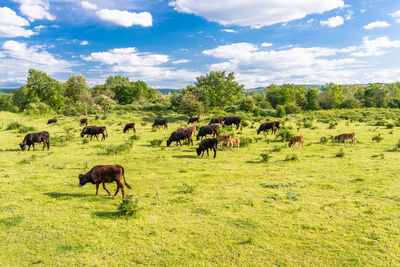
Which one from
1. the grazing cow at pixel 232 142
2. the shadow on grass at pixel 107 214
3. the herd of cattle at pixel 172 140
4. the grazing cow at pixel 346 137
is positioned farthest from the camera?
the grazing cow at pixel 346 137

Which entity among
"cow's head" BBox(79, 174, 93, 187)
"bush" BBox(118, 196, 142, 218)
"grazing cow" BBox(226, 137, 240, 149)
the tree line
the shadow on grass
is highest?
the tree line

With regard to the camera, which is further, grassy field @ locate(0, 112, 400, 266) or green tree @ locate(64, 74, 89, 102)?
green tree @ locate(64, 74, 89, 102)

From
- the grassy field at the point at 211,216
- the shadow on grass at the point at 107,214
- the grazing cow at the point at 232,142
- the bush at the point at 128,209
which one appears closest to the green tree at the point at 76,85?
the grassy field at the point at 211,216

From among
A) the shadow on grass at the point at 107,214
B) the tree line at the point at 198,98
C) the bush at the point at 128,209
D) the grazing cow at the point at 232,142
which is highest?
the tree line at the point at 198,98

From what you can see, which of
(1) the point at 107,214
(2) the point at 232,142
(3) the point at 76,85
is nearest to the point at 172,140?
(2) the point at 232,142

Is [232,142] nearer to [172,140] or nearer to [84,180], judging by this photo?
[172,140]

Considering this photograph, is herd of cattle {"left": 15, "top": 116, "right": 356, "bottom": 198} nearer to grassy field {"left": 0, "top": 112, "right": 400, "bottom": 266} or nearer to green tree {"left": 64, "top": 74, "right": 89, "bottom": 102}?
grassy field {"left": 0, "top": 112, "right": 400, "bottom": 266}

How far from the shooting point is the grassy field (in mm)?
6410

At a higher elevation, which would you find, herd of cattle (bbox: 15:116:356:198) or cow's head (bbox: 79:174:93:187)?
herd of cattle (bbox: 15:116:356:198)

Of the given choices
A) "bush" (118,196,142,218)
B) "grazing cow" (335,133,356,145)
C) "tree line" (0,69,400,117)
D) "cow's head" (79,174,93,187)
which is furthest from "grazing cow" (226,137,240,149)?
"tree line" (0,69,400,117)

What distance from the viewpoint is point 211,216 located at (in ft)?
27.7

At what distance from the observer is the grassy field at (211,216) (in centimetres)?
641

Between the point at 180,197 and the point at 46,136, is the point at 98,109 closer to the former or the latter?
the point at 46,136

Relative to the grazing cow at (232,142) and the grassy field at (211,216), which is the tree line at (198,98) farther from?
the grassy field at (211,216)
